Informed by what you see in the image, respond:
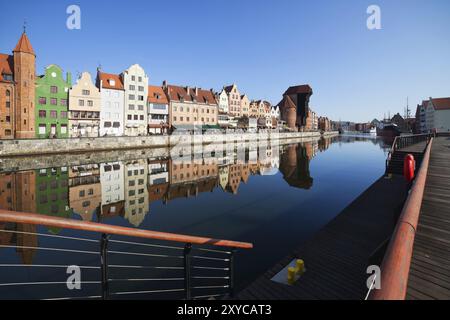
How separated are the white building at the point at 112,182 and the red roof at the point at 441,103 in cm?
12391

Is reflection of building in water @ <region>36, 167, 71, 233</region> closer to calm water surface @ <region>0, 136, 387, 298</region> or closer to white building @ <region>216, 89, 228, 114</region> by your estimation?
calm water surface @ <region>0, 136, 387, 298</region>

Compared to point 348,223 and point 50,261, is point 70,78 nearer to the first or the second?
point 50,261

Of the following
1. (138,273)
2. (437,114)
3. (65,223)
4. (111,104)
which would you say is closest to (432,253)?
(65,223)

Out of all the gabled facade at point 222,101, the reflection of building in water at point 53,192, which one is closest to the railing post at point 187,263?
the reflection of building in water at point 53,192

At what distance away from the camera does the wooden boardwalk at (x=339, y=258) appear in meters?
6.66

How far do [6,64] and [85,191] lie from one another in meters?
38.6

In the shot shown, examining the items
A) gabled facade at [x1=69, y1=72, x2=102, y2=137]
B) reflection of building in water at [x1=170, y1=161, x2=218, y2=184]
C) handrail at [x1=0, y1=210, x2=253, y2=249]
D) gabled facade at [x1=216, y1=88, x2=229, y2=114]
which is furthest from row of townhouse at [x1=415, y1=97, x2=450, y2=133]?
handrail at [x1=0, y1=210, x2=253, y2=249]

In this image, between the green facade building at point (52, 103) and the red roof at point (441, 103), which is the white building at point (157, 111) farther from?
the red roof at point (441, 103)

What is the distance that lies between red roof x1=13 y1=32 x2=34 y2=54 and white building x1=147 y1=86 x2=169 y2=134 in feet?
79.9

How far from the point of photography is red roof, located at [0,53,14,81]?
41400 millimetres

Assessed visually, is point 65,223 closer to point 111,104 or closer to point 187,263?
point 187,263

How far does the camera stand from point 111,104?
55.2 m

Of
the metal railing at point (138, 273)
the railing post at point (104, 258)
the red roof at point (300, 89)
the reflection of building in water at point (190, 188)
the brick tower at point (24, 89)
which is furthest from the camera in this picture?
the red roof at point (300, 89)
